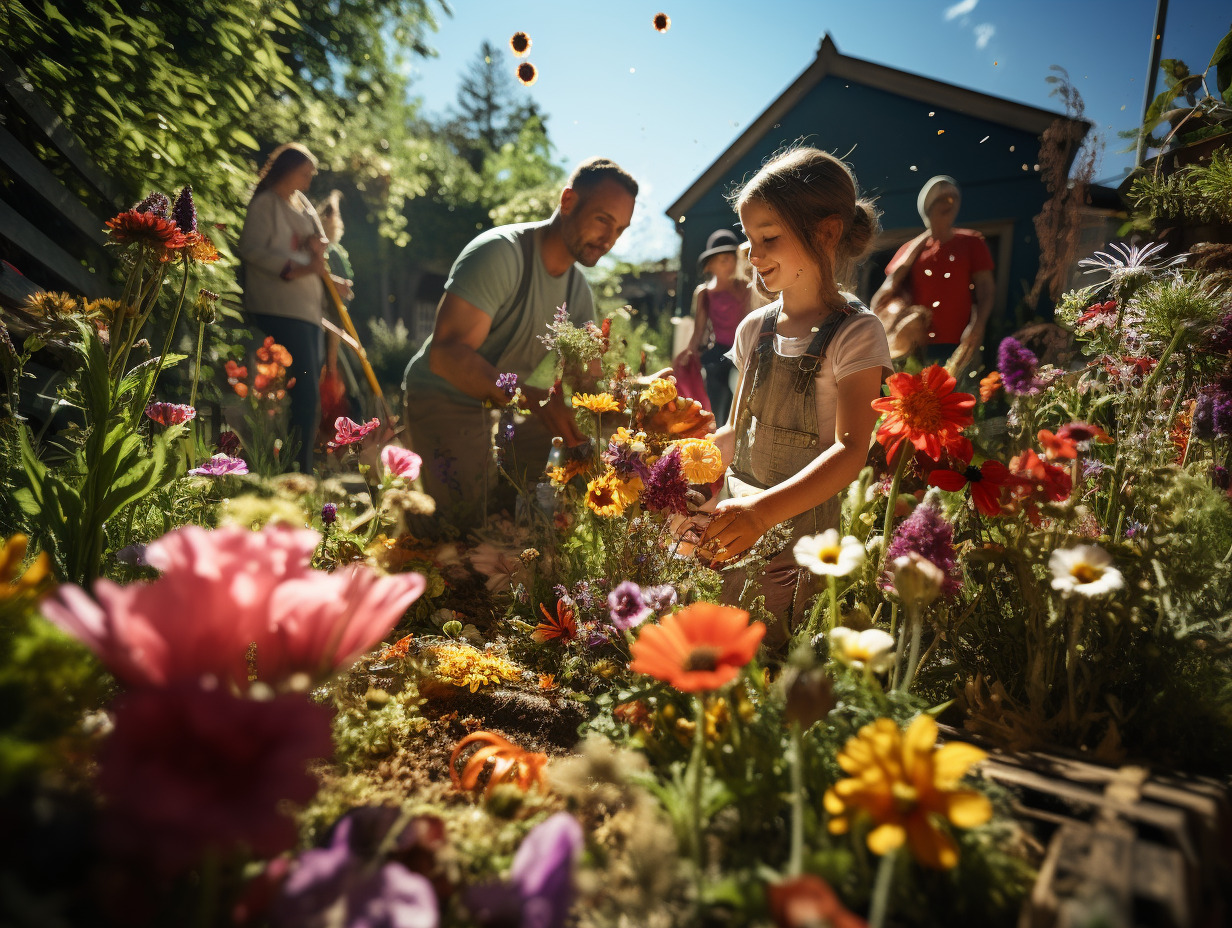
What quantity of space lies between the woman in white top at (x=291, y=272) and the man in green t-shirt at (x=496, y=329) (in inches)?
43.9

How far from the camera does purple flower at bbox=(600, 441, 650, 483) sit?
1.39 m

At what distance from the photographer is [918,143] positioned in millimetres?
6594

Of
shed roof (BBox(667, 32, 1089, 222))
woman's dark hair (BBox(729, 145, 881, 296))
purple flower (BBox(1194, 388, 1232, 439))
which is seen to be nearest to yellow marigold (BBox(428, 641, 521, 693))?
woman's dark hair (BBox(729, 145, 881, 296))

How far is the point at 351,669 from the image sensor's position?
1.40 m

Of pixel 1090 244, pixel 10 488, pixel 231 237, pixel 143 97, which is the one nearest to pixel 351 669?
pixel 10 488

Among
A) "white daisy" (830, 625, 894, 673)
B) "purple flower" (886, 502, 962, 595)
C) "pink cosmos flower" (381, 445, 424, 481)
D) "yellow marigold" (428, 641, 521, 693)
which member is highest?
"pink cosmos flower" (381, 445, 424, 481)

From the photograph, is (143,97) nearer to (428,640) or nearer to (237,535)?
(428,640)

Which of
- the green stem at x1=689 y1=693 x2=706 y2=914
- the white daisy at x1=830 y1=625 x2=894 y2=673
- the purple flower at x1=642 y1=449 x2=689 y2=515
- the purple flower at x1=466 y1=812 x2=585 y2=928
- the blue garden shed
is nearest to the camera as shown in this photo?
the purple flower at x1=466 y1=812 x2=585 y2=928

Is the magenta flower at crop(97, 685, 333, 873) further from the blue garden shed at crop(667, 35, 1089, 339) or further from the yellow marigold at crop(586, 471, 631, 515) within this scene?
the blue garden shed at crop(667, 35, 1089, 339)

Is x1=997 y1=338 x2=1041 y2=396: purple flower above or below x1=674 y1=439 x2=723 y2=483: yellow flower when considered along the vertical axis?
above

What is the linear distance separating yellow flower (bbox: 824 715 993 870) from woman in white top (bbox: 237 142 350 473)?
375cm

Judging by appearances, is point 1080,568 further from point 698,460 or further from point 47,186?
point 47,186

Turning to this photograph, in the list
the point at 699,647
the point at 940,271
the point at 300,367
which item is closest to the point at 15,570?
the point at 699,647

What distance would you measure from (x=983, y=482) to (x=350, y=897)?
1.11m
